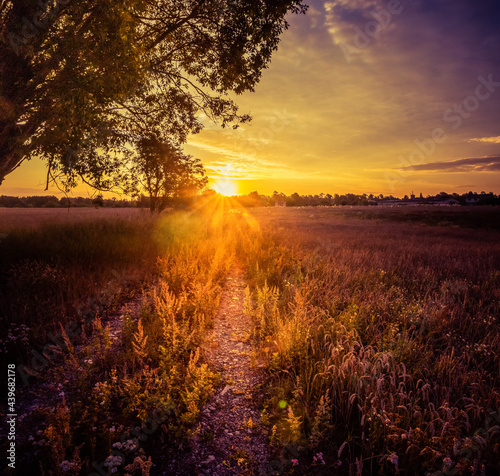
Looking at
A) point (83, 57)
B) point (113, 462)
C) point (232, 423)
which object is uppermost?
point (83, 57)

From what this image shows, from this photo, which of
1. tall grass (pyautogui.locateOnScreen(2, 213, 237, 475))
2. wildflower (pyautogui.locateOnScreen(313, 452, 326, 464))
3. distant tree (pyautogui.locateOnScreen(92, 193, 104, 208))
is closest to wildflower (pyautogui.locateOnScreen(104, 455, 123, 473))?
tall grass (pyautogui.locateOnScreen(2, 213, 237, 475))

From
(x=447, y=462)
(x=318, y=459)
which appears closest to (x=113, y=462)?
(x=318, y=459)

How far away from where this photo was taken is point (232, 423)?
2.78 m

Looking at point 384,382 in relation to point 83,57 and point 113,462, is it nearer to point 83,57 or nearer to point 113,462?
point 113,462

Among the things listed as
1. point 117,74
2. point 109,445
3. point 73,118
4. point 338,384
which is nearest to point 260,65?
point 117,74

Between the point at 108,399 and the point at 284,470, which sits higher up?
the point at 108,399

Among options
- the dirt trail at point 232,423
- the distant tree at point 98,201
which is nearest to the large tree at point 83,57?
the distant tree at point 98,201

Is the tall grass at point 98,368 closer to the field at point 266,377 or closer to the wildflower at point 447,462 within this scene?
the field at point 266,377

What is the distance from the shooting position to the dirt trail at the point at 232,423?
232cm

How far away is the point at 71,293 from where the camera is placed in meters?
5.08

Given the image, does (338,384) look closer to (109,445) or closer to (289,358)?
(289,358)

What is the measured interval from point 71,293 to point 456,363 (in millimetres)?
6471

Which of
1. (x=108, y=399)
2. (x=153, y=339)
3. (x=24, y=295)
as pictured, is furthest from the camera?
(x=24, y=295)

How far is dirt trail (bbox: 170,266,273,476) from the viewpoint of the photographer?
7.60 ft
